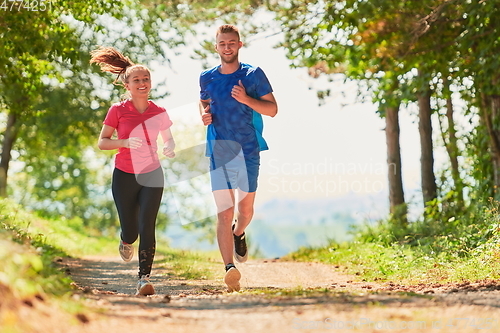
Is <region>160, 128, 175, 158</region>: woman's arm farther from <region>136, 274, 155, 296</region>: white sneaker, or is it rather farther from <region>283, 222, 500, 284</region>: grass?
<region>283, 222, 500, 284</region>: grass

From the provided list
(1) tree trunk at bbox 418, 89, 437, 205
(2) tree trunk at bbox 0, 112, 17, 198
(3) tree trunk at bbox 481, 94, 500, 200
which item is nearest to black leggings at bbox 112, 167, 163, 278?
(3) tree trunk at bbox 481, 94, 500, 200

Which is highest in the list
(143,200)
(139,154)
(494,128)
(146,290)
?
(494,128)

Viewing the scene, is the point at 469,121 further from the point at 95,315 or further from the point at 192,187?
the point at 192,187

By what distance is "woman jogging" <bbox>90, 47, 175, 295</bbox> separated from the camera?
6512 mm

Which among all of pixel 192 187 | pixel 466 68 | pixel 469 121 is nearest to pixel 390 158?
pixel 469 121

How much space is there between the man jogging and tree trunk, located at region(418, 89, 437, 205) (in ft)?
A: 29.6

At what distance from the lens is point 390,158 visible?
53.2ft

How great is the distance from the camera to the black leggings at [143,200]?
21.4 ft

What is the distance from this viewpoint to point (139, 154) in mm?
6523

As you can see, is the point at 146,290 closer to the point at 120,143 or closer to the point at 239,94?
the point at 120,143

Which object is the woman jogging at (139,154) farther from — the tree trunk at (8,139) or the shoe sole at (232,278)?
the tree trunk at (8,139)

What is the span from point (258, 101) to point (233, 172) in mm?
767

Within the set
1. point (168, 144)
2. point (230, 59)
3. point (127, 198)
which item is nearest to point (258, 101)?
point (230, 59)

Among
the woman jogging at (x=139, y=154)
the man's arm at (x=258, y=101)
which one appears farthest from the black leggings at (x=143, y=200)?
the man's arm at (x=258, y=101)
